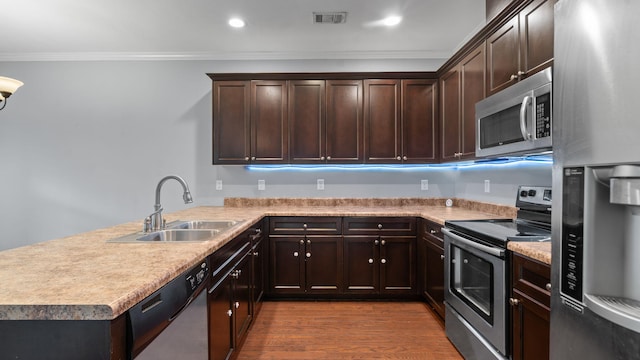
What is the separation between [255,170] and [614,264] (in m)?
3.28

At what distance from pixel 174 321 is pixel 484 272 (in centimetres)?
170

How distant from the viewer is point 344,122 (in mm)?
3412

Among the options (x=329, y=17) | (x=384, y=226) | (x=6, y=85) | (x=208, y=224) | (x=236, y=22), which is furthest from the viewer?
(x=384, y=226)

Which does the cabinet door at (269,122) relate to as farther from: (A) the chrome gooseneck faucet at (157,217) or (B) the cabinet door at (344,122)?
(A) the chrome gooseneck faucet at (157,217)

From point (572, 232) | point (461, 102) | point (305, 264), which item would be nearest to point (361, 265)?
point (305, 264)

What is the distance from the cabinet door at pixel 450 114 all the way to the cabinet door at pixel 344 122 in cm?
83

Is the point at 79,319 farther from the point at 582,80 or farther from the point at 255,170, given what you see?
the point at 255,170

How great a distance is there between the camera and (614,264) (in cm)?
93

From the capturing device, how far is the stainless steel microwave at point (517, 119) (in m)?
1.66

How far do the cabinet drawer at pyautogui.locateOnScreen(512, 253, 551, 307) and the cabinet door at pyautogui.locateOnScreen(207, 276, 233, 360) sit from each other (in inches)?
61.3

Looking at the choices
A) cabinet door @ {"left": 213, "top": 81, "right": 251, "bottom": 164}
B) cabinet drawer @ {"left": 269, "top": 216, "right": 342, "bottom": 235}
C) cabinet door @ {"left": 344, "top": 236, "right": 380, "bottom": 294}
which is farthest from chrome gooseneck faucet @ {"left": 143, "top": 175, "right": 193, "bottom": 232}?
cabinet door @ {"left": 344, "top": 236, "right": 380, "bottom": 294}

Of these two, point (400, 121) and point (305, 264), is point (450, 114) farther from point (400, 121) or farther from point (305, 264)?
point (305, 264)

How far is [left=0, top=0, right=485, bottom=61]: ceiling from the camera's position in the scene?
8.95 ft

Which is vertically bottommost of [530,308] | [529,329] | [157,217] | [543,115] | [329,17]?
[529,329]
